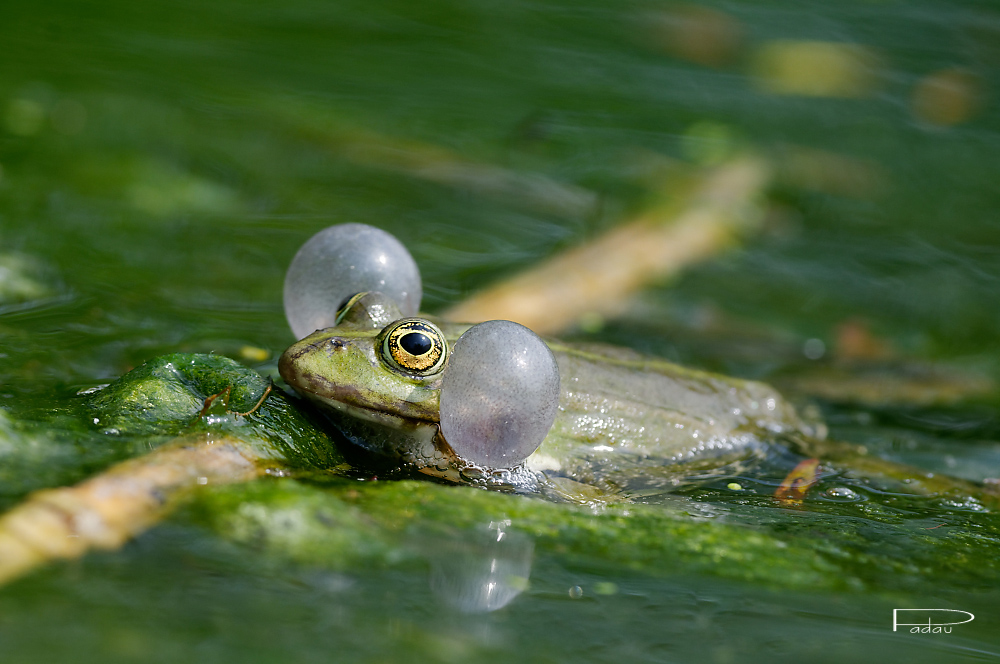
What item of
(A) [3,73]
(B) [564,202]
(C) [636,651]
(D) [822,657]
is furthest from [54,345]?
(A) [3,73]

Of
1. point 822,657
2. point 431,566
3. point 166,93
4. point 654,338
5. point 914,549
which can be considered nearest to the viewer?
point 822,657

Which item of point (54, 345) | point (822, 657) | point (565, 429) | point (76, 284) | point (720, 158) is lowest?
point (822, 657)

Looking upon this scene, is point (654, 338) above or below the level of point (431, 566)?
above

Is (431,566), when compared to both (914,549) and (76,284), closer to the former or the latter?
(914,549)

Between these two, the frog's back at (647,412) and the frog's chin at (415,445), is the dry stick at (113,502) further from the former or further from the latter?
the frog's back at (647,412)

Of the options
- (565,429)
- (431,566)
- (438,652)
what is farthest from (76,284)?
(438,652)

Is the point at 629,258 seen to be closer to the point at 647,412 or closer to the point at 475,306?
the point at 475,306

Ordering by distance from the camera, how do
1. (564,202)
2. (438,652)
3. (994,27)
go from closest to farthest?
(438,652) → (564,202) → (994,27)

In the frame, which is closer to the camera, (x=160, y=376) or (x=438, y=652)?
(x=438, y=652)

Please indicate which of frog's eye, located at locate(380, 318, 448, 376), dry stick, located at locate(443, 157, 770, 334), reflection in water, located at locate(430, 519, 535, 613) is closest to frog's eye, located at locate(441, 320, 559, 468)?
frog's eye, located at locate(380, 318, 448, 376)
